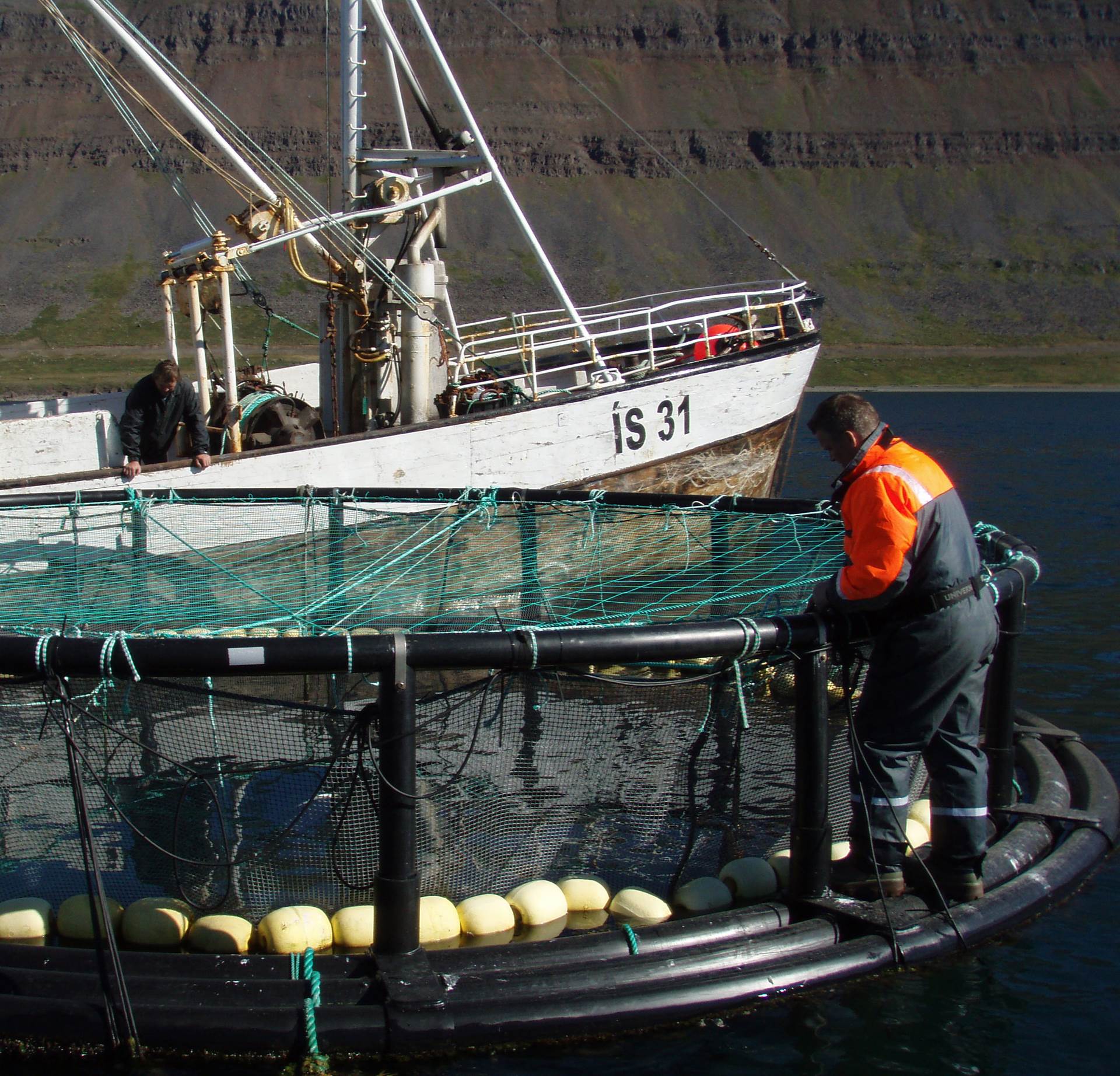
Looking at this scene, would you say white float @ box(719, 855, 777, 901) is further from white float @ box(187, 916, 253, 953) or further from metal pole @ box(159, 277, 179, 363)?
metal pole @ box(159, 277, 179, 363)

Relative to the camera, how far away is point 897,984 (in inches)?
195

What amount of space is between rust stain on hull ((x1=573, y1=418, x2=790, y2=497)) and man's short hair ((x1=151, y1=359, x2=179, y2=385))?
4798mm

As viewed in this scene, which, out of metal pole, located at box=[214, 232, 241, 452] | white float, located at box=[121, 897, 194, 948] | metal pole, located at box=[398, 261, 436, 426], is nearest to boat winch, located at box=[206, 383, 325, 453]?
metal pole, located at box=[214, 232, 241, 452]

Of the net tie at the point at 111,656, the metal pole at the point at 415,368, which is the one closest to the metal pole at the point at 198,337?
the metal pole at the point at 415,368

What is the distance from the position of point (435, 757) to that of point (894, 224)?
341ft

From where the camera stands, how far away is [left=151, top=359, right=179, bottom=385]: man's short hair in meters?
11.3

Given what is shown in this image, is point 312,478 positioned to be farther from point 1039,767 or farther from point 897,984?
→ point 897,984

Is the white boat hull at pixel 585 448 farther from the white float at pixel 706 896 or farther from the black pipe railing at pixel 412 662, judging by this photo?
the black pipe railing at pixel 412 662

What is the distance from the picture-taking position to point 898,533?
4633mm

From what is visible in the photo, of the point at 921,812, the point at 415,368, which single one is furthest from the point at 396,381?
the point at 921,812

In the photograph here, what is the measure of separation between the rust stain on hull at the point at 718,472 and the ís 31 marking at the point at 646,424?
0.31 metres

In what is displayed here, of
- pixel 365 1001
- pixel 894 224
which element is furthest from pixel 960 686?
pixel 894 224

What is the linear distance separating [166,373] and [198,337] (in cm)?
168

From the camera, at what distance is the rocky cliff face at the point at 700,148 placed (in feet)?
292
